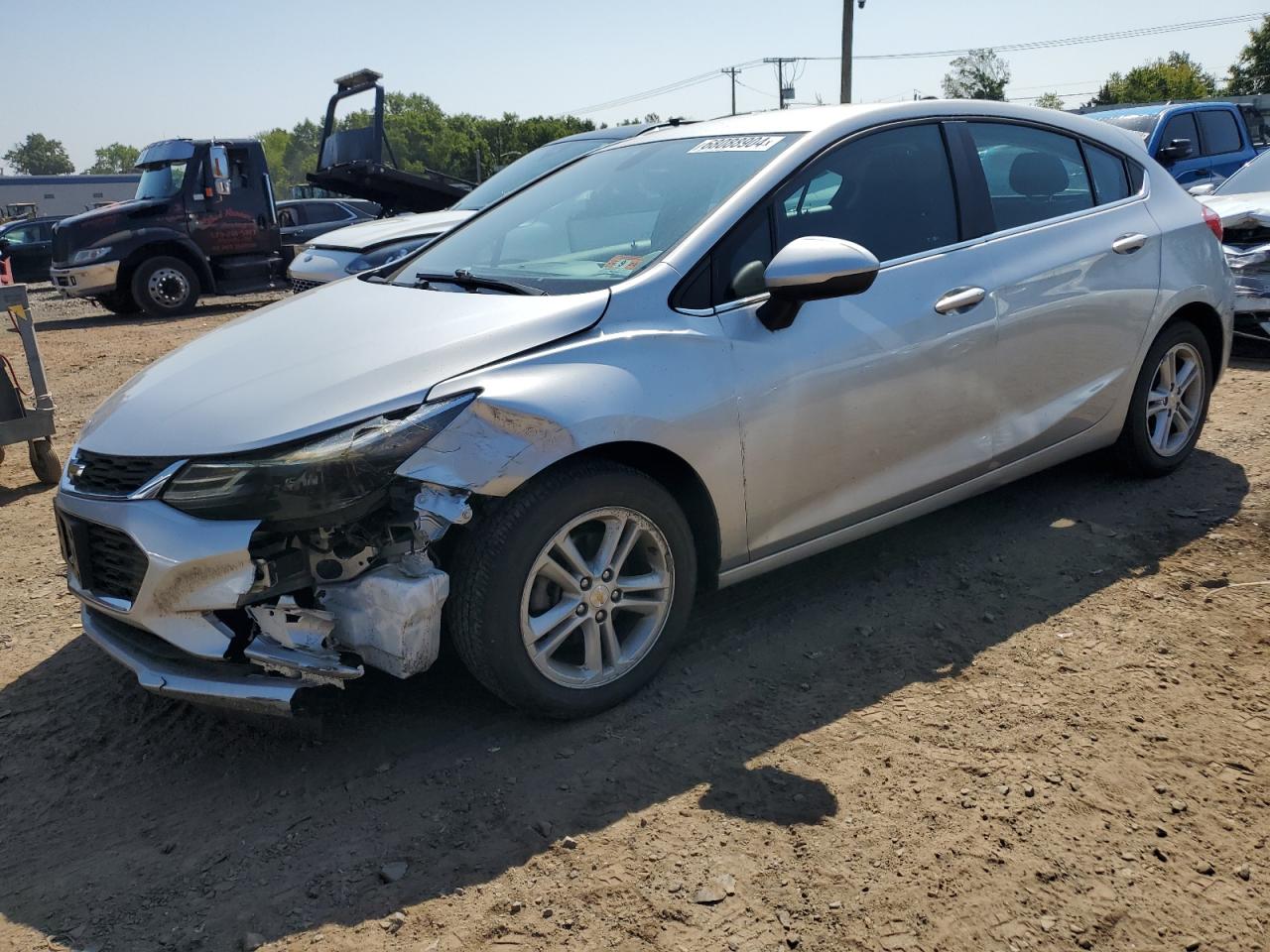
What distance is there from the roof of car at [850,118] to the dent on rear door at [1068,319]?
47 cm

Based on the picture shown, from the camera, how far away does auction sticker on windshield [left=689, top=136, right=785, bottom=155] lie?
375 cm

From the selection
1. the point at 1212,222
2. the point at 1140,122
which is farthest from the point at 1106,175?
the point at 1140,122

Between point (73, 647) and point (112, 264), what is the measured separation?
1261cm

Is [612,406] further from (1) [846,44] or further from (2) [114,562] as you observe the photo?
(1) [846,44]

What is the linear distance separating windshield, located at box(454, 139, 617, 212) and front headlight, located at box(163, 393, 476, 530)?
6434mm

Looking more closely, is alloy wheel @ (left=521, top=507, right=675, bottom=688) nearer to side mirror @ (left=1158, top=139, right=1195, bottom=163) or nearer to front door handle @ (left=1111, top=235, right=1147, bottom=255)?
front door handle @ (left=1111, top=235, right=1147, bottom=255)

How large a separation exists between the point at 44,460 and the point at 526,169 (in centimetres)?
470

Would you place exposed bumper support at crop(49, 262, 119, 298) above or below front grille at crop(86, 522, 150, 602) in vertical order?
above

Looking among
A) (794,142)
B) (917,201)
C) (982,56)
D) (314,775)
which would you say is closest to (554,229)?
(794,142)

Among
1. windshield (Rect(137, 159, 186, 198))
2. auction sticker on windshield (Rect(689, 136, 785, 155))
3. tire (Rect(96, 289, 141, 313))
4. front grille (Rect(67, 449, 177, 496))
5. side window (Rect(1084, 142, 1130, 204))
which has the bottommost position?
tire (Rect(96, 289, 141, 313))

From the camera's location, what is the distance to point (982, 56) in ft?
227

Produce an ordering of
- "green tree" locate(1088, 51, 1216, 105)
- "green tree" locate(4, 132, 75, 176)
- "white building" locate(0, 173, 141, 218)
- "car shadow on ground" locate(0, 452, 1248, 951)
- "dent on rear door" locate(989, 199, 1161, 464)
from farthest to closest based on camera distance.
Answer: "green tree" locate(4, 132, 75, 176)
"green tree" locate(1088, 51, 1216, 105)
"white building" locate(0, 173, 141, 218)
"dent on rear door" locate(989, 199, 1161, 464)
"car shadow on ground" locate(0, 452, 1248, 951)

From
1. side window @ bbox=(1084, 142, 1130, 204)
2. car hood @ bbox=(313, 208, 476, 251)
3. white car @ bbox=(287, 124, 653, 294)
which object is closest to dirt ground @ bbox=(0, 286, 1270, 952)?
side window @ bbox=(1084, 142, 1130, 204)

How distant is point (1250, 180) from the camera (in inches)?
339
